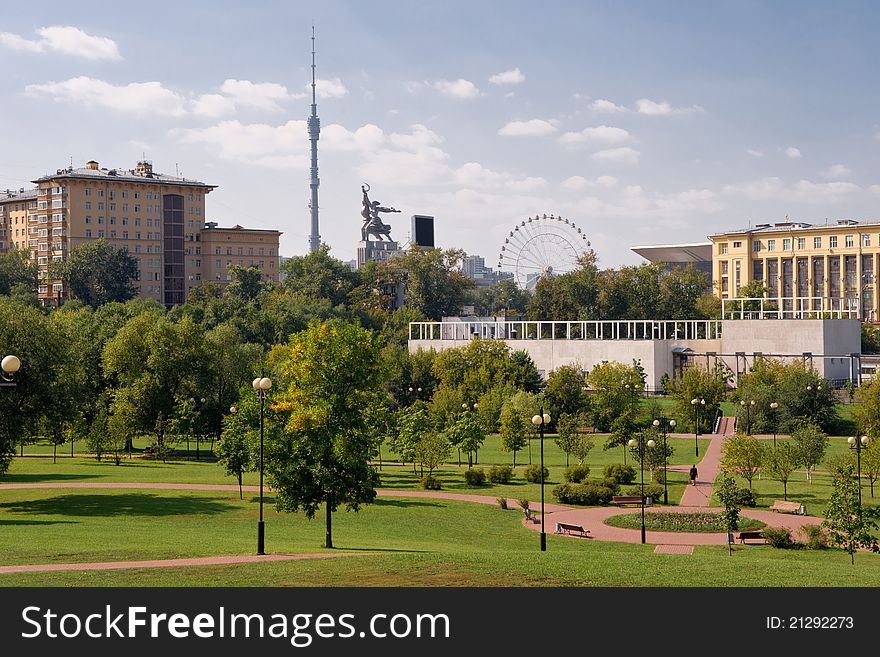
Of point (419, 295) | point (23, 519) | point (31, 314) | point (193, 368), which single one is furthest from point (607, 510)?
point (419, 295)

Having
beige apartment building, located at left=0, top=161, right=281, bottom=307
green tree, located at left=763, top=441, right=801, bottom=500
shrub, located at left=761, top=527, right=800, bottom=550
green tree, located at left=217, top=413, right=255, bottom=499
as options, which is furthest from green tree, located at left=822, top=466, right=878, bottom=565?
beige apartment building, located at left=0, top=161, right=281, bottom=307

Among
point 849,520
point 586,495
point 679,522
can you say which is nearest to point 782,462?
point 586,495

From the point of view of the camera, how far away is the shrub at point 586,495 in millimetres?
55750

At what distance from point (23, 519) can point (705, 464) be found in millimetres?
46757

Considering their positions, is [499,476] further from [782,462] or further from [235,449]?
[235,449]

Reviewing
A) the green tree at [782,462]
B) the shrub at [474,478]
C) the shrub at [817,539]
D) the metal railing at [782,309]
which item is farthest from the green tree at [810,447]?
the metal railing at [782,309]

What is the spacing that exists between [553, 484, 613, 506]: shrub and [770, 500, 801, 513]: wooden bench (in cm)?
853

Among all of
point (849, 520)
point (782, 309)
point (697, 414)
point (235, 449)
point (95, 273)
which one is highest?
point (95, 273)

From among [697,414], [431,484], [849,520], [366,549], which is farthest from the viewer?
[697,414]

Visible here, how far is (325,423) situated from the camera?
132 ft

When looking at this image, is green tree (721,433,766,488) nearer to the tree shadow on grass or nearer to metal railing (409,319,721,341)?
the tree shadow on grass

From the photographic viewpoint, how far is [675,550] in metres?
41.2

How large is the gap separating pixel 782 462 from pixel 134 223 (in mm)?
153863

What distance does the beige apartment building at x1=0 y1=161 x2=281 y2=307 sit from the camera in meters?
184
